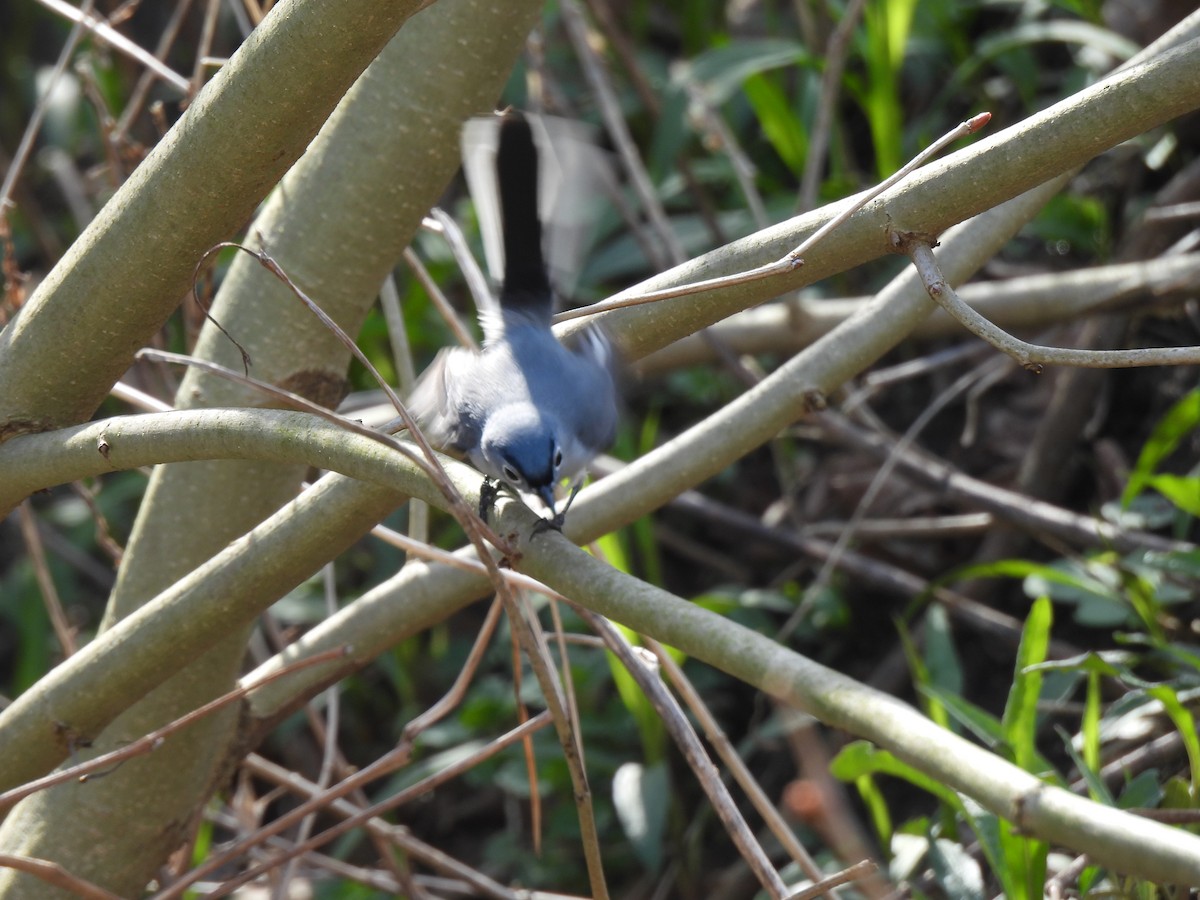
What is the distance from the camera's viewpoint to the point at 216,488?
6.51ft

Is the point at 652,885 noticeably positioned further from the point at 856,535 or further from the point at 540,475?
the point at 540,475

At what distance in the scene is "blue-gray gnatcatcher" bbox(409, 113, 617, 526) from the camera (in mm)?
1893

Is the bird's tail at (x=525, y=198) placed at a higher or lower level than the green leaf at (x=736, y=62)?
higher

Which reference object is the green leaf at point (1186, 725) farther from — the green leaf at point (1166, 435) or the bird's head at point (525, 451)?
the bird's head at point (525, 451)

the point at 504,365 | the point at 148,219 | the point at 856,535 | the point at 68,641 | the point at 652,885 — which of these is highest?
the point at 148,219

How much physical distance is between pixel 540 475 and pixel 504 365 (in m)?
0.30

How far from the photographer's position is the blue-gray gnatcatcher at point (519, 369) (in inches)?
74.5

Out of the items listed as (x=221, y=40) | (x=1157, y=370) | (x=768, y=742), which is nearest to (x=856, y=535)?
(x=768, y=742)

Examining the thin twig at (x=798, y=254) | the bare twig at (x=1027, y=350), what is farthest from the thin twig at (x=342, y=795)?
the bare twig at (x=1027, y=350)

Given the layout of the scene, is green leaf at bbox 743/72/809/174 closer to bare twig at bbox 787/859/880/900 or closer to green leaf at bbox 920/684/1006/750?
green leaf at bbox 920/684/1006/750

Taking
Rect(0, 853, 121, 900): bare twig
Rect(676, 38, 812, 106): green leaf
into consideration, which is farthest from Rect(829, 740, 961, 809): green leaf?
Rect(676, 38, 812, 106): green leaf

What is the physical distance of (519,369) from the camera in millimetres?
2061

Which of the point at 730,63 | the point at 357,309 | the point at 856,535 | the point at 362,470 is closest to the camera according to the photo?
the point at 362,470

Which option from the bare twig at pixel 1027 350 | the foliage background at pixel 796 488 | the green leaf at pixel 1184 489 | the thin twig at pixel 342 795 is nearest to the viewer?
the bare twig at pixel 1027 350
